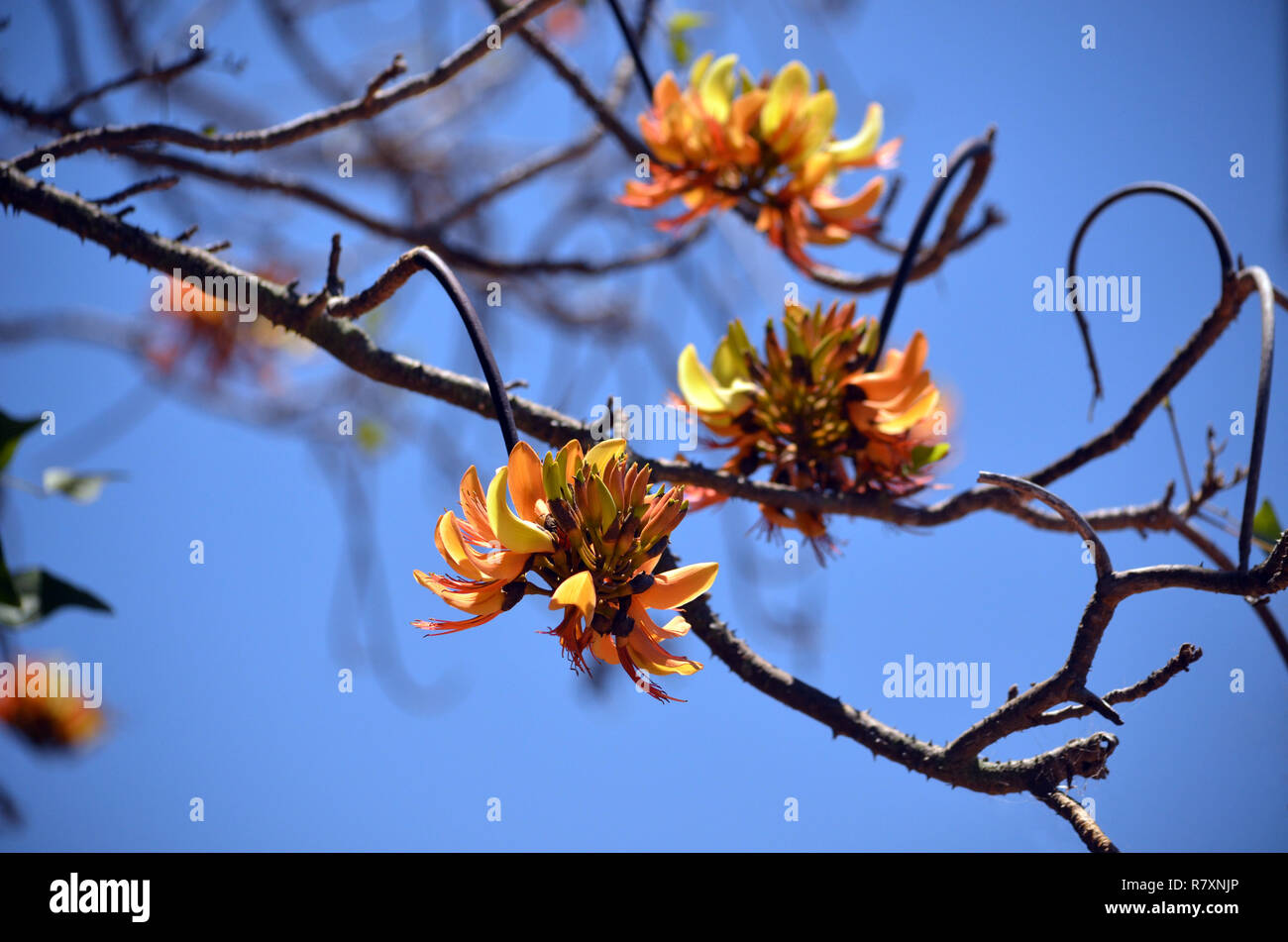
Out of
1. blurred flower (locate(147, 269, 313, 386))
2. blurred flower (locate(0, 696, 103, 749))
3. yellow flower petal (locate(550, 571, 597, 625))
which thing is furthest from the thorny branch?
→ blurred flower (locate(0, 696, 103, 749))

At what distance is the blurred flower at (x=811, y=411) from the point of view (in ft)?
3.34

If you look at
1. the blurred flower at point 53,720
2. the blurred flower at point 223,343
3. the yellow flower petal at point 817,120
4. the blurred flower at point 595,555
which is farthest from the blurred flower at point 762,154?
the blurred flower at point 53,720

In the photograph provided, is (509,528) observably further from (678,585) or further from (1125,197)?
(1125,197)

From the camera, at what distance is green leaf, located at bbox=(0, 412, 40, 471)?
99cm

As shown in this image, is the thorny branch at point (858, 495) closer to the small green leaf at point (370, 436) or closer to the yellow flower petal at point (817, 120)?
the yellow flower petal at point (817, 120)

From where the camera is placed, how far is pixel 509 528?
62 cm

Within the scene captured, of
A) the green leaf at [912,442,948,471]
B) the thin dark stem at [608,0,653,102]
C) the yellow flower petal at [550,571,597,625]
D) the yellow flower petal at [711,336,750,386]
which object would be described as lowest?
the yellow flower petal at [550,571,597,625]

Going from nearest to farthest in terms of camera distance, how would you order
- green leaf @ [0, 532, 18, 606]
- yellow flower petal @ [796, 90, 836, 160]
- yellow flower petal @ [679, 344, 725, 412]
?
green leaf @ [0, 532, 18, 606] → yellow flower petal @ [679, 344, 725, 412] → yellow flower petal @ [796, 90, 836, 160]

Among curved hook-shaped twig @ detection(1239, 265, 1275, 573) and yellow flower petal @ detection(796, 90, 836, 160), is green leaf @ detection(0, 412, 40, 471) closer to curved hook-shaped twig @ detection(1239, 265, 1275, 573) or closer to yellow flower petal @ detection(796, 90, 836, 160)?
yellow flower petal @ detection(796, 90, 836, 160)

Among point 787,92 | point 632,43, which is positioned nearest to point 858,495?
point 787,92

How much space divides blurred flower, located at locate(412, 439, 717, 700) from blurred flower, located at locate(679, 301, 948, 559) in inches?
13.7

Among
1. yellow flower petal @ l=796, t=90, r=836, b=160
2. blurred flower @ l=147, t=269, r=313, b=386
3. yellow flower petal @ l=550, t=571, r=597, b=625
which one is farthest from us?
blurred flower @ l=147, t=269, r=313, b=386

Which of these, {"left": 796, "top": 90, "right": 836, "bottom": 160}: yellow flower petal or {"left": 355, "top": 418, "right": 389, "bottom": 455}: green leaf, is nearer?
{"left": 796, "top": 90, "right": 836, "bottom": 160}: yellow flower petal
